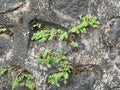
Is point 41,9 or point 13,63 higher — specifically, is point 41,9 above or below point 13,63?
above

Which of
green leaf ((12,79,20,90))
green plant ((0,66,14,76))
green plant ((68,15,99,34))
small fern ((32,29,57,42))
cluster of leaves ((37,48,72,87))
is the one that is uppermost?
green plant ((68,15,99,34))

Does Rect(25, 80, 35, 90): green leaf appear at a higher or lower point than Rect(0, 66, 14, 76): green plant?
lower

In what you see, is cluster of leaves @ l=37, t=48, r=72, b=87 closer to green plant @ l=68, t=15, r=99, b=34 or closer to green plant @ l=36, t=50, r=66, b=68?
green plant @ l=36, t=50, r=66, b=68

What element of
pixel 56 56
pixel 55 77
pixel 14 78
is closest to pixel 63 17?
pixel 56 56

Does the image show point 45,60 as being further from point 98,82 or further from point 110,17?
point 110,17

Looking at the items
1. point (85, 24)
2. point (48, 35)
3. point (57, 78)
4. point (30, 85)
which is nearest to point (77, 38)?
point (85, 24)

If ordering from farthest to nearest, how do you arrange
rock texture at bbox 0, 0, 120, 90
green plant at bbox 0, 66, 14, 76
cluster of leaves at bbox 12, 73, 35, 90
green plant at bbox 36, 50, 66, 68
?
green plant at bbox 0, 66, 14, 76 → cluster of leaves at bbox 12, 73, 35, 90 → green plant at bbox 36, 50, 66, 68 → rock texture at bbox 0, 0, 120, 90

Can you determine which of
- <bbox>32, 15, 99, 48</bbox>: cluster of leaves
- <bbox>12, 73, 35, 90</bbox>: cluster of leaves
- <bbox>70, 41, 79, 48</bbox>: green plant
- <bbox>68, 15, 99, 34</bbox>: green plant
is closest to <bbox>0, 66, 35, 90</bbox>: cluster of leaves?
<bbox>12, 73, 35, 90</bbox>: cluster of leaves
